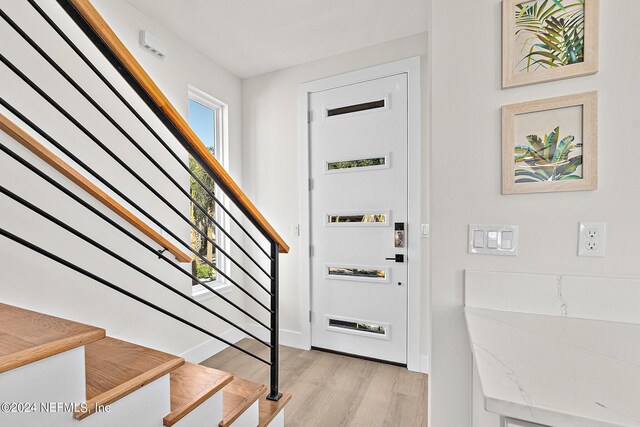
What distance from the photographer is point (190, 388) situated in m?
1.24

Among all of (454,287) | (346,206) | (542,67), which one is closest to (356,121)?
(346,206)

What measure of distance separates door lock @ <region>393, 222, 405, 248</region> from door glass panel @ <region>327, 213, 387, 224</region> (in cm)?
11

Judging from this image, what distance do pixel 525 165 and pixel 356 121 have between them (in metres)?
1.63

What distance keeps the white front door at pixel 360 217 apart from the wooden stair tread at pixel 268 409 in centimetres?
101

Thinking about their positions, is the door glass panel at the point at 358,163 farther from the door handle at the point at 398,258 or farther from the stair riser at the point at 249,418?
the stair riser at the point at 249,418

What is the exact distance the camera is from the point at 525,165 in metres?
1.08

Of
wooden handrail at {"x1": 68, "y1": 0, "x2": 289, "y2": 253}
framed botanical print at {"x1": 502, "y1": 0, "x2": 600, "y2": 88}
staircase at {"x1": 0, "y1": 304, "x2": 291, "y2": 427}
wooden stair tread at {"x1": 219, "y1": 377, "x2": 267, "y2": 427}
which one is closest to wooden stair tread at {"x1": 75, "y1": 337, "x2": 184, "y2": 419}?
staircase at {"x1": 0, "y1": 304, "x2": 291, "y2": 427}

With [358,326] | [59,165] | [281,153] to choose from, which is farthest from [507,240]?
[281,153]

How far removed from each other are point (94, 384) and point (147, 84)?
3.29 ft

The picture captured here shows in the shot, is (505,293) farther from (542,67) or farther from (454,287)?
(542,67)

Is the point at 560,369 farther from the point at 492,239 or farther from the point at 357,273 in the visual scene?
the point at 357,273

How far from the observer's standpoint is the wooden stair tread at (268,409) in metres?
1.47

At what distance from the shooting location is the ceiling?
2.00m

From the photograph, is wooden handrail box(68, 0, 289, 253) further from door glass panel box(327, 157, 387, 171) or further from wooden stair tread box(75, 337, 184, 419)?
door glass panel box(327, 157, 387, 171)
